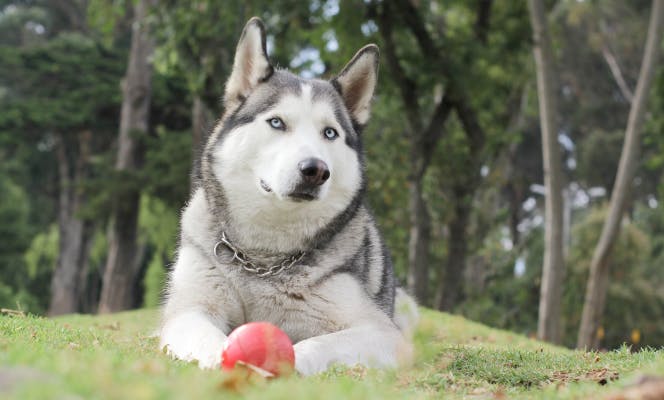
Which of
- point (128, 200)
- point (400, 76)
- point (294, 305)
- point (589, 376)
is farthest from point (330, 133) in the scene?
point (128, 200)

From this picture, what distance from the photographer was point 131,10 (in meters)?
26.1

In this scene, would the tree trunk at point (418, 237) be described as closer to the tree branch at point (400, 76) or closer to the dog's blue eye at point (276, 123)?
the tree branch at point (400, 76)

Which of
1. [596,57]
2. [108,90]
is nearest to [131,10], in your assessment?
[108,90]

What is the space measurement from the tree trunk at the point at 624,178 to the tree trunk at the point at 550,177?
0.78 metres

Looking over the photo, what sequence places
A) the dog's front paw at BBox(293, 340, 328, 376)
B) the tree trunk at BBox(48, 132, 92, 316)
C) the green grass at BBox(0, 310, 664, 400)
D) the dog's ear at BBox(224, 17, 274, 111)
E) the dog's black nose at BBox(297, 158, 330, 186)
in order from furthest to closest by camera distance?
the tree trunk at BBox(48, 132, 92, 316) → the dog's ear at BBox(224, 17, 274, 111) → the dog's black nose at BBox(297, 158, 330, 186) → the dog's front paw at BBox(293, 340, 328, 376) → the green grass at BBox(0, 310, 664, 400)

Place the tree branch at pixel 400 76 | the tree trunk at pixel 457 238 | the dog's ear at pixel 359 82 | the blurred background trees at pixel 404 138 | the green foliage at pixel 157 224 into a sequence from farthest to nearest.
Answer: the green foliage at pixel 157 224 → the tree trunk at pixel 457 238 → the blurred background trees at pixel 404 138 → the tree branch at pixel 400 76 → the dog's ear at pixel 359 82

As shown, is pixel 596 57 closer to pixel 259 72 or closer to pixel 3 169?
pixel 3 169

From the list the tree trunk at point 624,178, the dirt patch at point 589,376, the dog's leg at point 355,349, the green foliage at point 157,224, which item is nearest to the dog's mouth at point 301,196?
the dog's leg at point 355,349

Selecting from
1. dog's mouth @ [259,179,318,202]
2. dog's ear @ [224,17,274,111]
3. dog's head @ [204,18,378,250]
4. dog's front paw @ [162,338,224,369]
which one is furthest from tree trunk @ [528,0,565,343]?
dog's front paw @ [162,338,224,369]

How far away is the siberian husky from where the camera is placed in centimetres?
454

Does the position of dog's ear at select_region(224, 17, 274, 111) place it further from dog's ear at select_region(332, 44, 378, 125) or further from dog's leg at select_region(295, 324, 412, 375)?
dog's leg at select_region(295, 324, 412, 375)

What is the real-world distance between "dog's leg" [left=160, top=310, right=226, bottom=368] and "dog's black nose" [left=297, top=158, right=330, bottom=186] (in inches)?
40.6

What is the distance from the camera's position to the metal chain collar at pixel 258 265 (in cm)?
484

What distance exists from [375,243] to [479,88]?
826cm
